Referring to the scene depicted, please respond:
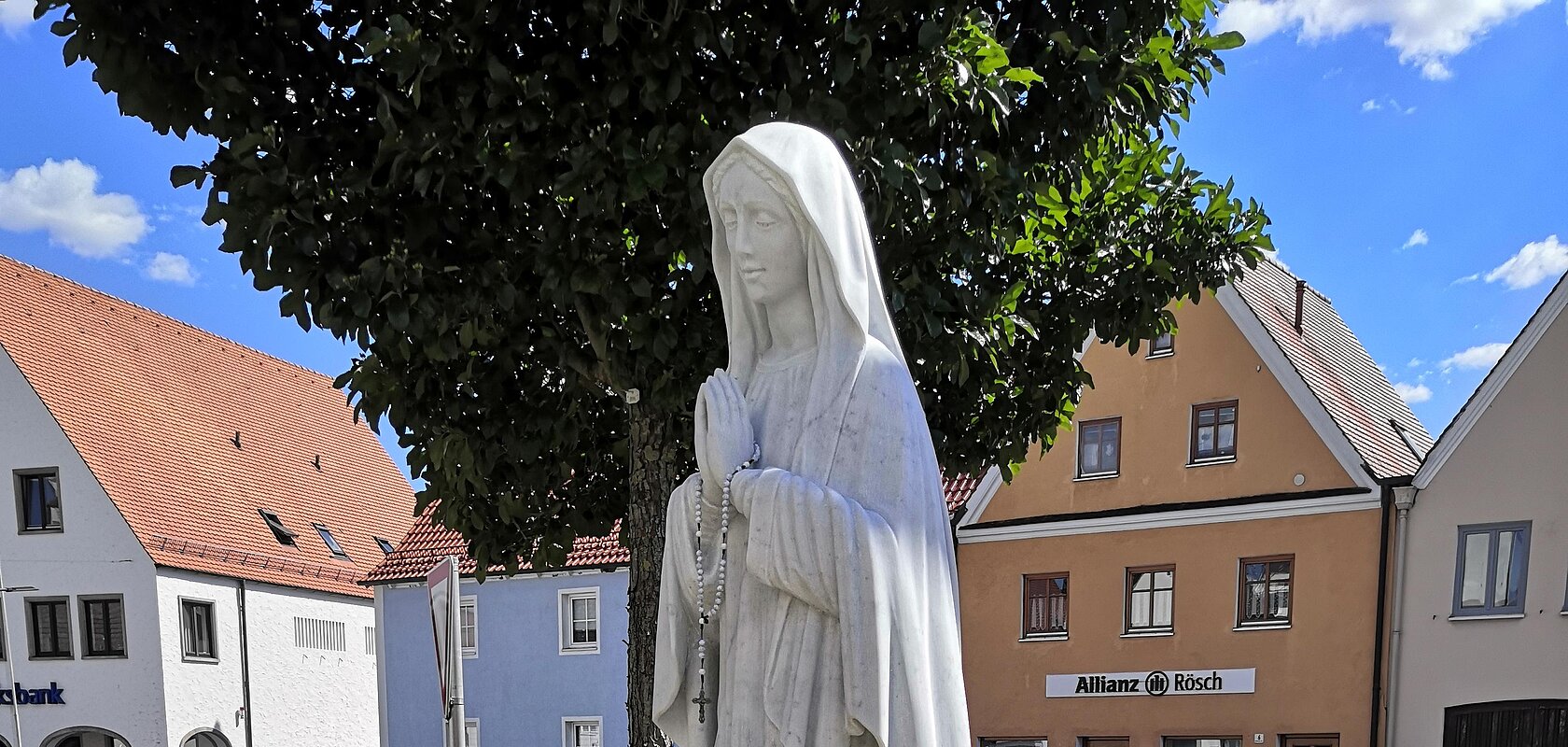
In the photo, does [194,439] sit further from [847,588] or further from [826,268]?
[847,588]

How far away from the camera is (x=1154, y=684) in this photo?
19.7 m

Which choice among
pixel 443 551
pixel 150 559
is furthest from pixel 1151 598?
pixel 150 559

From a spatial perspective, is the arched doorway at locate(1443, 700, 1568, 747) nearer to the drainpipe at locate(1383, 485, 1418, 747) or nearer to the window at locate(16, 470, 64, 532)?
the drainpipe at locate(1383, 485, 1418, 747)

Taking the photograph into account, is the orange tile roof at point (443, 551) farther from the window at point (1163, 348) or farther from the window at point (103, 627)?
the window at point (103, 627)

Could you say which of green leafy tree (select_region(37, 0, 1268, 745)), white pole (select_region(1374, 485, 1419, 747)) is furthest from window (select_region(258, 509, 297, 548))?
white pole (select_region(1374, 485, 1419, 747))

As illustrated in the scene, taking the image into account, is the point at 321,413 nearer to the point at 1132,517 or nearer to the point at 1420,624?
the point at 1132,517

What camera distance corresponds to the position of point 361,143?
7453mm

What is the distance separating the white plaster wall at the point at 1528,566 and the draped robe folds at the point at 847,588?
53.3 feet

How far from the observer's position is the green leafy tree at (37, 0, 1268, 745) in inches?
275

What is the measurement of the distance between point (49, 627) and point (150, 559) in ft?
9.27

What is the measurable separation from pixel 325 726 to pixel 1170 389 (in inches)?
756

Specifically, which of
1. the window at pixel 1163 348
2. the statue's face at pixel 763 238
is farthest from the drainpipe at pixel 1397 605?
the statue's face at pixel 763 238

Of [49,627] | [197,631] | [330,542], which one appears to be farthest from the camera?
[330,542]

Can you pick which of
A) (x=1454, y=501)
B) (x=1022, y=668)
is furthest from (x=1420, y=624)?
(x=1022, y=668)
